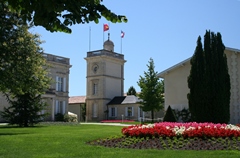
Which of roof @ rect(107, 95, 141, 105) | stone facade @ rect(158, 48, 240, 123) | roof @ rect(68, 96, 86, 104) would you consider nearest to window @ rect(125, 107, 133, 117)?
roof @ rect(107, 95, 141, 105)

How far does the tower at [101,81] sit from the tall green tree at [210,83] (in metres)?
35.3

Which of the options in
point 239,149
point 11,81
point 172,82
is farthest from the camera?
point 172,82

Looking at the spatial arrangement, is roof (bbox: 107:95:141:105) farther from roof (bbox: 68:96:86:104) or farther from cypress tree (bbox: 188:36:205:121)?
cypress tree (bbox: 188:36:205:121)

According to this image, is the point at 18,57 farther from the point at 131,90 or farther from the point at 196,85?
the point at 131,90

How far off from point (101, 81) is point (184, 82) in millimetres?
27784

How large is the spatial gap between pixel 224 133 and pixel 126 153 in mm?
5519

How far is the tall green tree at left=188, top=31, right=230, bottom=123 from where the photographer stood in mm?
20234

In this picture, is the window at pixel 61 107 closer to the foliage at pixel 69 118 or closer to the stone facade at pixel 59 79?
Answer: the stone facade at pixel 59 79

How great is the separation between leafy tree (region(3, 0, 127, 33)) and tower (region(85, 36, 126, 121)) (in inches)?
2010

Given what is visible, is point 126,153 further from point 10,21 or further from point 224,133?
point 10,21

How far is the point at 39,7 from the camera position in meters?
5.04

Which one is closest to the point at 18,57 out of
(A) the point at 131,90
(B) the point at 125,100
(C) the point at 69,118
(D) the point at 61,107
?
(C) the point at 69,118

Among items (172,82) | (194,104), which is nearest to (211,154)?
(194,104)

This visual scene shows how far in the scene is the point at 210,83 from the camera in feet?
67.6
